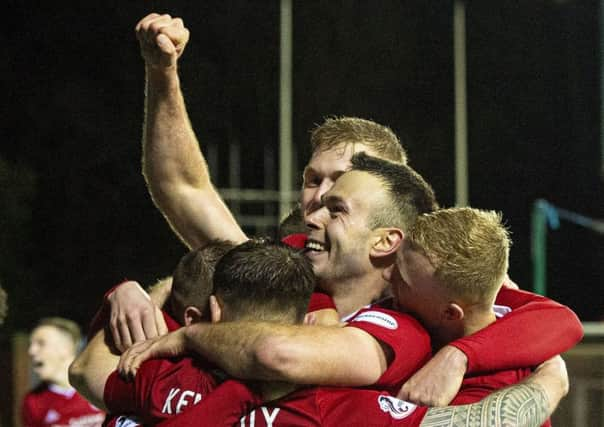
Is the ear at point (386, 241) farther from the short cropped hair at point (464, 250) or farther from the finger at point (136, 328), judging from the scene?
the finger at point (136, 328)

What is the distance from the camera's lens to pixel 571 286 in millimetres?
16656

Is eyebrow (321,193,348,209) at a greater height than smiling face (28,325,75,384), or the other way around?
eyebrow (321,193,348,209)

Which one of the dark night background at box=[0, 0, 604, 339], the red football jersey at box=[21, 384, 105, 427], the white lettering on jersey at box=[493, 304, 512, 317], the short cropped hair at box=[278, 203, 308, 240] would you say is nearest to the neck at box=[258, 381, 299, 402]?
the white lettering on jersey at box=[493, 304, 512, 317]

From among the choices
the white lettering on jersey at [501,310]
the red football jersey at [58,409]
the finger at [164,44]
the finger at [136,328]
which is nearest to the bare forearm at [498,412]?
the white lettering on jersey at [501,310]

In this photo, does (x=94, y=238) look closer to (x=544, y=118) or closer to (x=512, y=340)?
(x=544, y=118)

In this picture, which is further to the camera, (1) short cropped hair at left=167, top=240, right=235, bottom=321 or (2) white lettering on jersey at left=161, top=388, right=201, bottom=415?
(1) short cropped hair at left=167, top=240, right=235, bottom=321

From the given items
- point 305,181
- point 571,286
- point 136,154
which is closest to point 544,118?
point 571,286

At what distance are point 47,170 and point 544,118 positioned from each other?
988cm

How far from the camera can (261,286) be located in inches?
98.0

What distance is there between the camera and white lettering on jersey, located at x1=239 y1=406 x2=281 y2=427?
244cm

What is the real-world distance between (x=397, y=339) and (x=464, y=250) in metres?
0.26

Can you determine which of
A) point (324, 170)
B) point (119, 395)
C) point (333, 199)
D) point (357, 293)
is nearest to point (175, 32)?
point (324, 170)

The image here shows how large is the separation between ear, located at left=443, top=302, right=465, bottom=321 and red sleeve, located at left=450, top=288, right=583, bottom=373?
6 cm

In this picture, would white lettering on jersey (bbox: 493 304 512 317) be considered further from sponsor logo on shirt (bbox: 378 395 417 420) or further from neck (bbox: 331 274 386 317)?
sponsor logo on shirt (bbox: 378 395 417 420)
